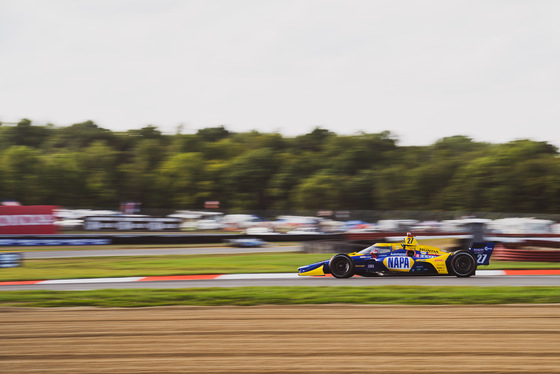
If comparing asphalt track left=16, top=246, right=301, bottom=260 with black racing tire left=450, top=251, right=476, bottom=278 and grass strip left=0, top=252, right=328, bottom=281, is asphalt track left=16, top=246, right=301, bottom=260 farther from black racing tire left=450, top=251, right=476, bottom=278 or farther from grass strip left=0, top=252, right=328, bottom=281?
black racing tire left=450, top=251, right=476, bottom=278

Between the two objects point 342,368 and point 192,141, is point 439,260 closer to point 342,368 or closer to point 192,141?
point 342,368

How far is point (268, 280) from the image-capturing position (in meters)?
14.1

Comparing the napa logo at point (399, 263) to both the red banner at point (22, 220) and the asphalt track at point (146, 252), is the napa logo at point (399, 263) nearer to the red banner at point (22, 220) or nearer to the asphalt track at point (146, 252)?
the asphalt track at point (146, 252)

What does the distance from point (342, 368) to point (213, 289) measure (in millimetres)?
6457

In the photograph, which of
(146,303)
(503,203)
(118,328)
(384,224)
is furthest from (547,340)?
(503,203)

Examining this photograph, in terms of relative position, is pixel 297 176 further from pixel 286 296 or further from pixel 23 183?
Answer: pixel 286 296

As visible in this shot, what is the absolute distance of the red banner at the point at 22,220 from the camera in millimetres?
29625

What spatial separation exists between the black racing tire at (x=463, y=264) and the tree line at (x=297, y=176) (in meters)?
41.8

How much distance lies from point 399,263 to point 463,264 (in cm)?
155

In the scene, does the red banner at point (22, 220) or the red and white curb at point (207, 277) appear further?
the red banner at point (22, 220)

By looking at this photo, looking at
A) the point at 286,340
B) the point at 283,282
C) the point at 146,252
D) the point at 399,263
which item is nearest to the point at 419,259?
the point at 399,263

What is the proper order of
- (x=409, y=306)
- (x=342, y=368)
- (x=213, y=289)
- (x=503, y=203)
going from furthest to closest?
1. (x=503, y=203)
2. (x=213, y=289)
3. (x=409, y=306)
4. (x=342, y=368)

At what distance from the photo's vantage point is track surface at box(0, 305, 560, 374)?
20.4ft

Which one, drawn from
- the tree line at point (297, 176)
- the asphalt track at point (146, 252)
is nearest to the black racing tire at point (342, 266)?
the asphalt track at point (146, 252)
